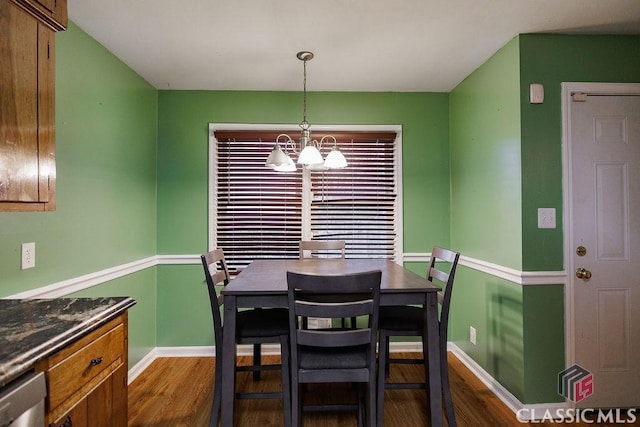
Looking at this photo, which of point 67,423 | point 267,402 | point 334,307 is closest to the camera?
point 67,423

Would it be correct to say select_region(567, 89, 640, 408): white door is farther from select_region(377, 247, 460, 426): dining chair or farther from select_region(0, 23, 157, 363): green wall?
select_region(0, 23, 157, 363): green wall

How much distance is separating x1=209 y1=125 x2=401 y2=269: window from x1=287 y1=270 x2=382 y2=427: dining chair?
154cm

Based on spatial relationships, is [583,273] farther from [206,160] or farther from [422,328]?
[206,160]

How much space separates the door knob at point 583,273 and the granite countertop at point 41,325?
2562 millimetres

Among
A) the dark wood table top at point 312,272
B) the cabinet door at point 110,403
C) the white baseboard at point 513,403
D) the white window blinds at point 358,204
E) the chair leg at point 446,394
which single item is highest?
Answer: the white window blinds at point 358,204

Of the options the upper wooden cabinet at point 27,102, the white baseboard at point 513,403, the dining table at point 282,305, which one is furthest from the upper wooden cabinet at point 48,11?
the white baseboard at point 513,403

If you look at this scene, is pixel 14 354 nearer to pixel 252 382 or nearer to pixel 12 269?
pixel 12 269

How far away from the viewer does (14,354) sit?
864mm

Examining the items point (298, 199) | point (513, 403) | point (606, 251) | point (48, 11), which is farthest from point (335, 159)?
point (513, 403)

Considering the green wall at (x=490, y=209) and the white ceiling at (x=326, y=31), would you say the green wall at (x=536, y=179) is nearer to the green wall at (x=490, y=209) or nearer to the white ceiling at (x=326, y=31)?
the green wall at (x=490, y=209)

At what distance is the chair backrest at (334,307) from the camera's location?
150 centimetres

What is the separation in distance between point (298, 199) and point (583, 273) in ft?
7.29

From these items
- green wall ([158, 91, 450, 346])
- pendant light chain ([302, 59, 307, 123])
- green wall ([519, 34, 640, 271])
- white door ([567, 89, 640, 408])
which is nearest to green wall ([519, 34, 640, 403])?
green wall ([519, 34, 640, 271])

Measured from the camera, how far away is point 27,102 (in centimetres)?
122
